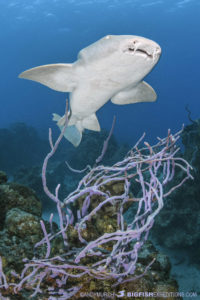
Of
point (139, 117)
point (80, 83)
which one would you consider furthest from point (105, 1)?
point (139, 117)

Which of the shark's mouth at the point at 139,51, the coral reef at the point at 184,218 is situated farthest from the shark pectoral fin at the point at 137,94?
the coral reef at the point at 184,218

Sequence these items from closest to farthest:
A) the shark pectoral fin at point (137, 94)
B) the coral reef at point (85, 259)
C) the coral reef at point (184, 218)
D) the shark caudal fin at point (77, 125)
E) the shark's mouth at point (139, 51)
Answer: the coral reef at point (85, 259) → the shark's mouth at point (139, 51) → the shark pectoral fin at point (137, 94) → the shark caudal fin at point (77, 125) → the coral reef at point (184, 218)

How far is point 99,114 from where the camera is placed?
299 feet

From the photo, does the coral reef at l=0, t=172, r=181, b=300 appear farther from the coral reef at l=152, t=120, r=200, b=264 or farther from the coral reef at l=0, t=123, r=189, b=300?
the coral reef at l=152, t=120, r=200, b=264

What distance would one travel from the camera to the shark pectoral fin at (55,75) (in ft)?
12.8

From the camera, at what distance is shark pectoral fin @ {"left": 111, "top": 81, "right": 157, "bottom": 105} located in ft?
15.9

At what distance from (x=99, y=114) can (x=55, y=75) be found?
88.1 meters

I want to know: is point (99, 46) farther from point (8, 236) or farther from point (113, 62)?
point (8, 236)

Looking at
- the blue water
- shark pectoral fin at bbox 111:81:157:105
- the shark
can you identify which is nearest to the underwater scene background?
the blue water

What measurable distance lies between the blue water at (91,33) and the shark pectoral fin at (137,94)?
3702cm

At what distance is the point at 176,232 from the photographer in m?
7.36

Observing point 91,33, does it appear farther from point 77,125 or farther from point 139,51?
point 139,51

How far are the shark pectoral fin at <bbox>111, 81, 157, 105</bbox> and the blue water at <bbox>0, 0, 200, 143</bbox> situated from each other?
37017 mm

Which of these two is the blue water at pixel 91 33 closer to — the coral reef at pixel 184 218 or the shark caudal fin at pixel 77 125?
the shark caudal fin at pixel 77 125
